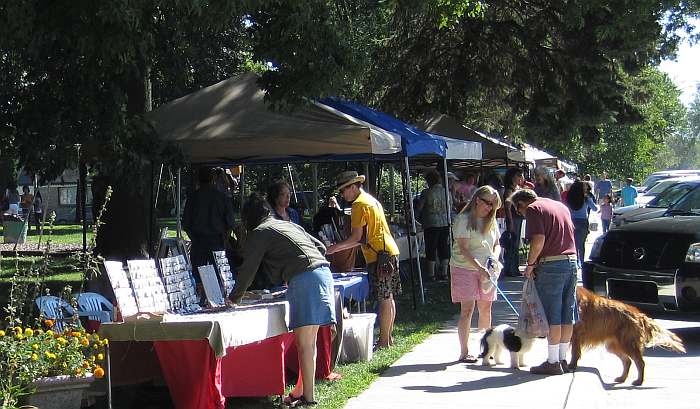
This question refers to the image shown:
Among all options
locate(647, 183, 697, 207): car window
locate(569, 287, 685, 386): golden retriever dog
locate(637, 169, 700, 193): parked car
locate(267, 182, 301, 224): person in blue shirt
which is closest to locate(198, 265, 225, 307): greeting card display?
locate(267, 182, 301, 224): person in blue shirt

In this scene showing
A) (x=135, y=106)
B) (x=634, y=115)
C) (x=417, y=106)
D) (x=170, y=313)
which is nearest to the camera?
(x=170, y=313)

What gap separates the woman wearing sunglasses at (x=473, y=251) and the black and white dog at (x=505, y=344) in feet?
0.80

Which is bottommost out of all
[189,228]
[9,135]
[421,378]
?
[421,378]

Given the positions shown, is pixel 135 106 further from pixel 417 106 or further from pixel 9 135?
pixel 417 106

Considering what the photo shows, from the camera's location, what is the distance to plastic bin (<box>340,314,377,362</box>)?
873 cm

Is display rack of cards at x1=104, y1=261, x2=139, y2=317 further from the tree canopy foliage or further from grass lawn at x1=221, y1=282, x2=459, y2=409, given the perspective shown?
the tree canopy foliage

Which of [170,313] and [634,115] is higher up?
[634,115]

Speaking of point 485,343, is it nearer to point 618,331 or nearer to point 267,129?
point 618,331

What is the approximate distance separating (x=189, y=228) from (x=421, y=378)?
4673 mm

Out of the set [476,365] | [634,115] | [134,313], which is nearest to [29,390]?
[134,313]

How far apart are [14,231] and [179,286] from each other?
709 inches

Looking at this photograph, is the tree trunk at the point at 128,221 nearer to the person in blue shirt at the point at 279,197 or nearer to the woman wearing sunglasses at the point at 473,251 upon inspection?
the person in blue shirt at the point at 279,197

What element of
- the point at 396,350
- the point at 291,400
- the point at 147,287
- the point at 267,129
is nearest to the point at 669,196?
the point at 267,129

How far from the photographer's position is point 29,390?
222 inches
